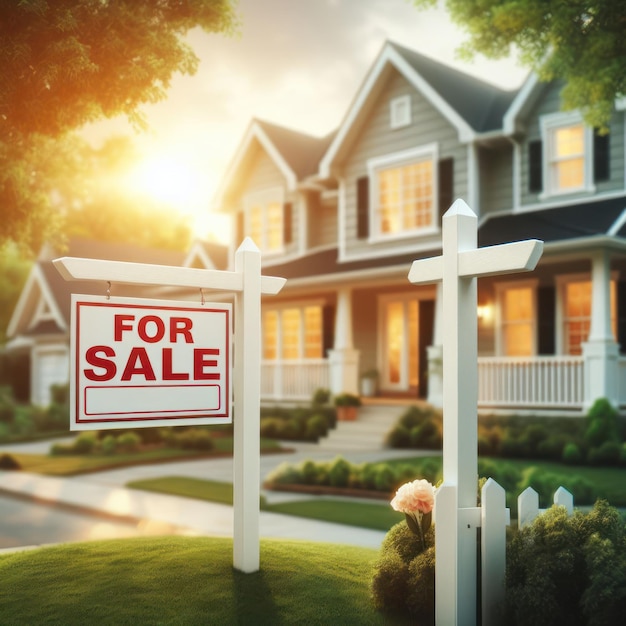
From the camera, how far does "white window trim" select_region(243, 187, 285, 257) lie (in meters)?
25.0

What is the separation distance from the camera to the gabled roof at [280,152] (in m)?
24.2

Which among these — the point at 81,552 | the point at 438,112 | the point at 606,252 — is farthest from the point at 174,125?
the point at 81,552

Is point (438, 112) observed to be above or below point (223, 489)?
above

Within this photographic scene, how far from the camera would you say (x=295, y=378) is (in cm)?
2256

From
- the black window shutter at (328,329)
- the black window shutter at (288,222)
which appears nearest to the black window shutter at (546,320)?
the black window shutter at (328,329)

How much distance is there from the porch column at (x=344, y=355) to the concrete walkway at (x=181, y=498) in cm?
221

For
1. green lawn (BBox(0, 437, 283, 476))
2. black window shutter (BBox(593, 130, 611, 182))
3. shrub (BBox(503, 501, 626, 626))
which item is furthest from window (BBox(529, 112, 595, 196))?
shrub (BBox(503, 501, 626, 626))

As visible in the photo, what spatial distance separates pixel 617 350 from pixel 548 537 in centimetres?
1242

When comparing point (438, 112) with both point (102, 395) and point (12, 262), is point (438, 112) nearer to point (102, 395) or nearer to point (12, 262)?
point (102, 395)

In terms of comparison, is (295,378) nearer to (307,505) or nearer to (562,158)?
(562,158)

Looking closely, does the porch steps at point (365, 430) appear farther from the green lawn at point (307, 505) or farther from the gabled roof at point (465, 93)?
the gabled roof at point (465, 93)

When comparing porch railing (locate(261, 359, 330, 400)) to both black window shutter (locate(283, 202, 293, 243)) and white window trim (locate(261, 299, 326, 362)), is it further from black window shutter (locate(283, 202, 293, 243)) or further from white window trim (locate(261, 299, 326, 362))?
black window shutter (locate(283, 202, 293, 243))

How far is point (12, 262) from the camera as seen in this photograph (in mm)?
50656

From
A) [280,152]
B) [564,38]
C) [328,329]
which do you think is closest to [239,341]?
[564,38]
